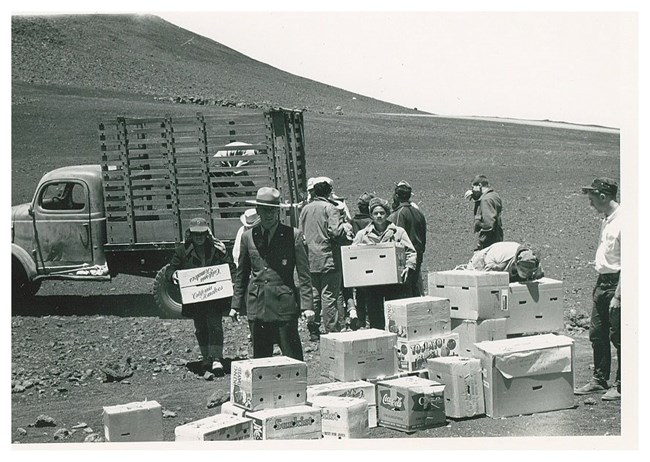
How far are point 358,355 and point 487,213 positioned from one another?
3618 millimetres

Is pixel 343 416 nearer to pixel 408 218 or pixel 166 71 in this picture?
pixel 408 218

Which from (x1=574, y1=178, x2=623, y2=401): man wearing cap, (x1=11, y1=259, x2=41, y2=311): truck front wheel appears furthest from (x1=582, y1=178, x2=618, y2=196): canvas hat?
(x1=11, y1=259, x2=41, y2=311): truck front wheel

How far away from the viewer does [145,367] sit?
8.88m

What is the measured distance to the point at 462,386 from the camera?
671cm

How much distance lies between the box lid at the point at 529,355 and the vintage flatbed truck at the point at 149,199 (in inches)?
183

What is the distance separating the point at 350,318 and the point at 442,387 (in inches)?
125

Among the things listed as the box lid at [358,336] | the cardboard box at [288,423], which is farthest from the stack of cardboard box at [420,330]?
the cardboard box at [288,423]

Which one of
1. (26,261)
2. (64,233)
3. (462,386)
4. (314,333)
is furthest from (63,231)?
(462,386)

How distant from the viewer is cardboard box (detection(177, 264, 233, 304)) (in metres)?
8.24

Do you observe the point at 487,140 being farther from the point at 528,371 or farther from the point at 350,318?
the point at 528,371

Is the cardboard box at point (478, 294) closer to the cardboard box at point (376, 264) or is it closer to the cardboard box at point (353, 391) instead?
the cardboard box at point (376, 264)

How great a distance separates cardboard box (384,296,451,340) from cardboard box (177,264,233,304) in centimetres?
190

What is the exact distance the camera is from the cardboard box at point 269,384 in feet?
19.9

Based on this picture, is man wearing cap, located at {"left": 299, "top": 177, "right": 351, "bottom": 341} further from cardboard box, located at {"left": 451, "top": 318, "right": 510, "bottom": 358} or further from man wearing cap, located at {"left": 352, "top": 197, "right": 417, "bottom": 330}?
cardboard box, located at {"left": 451, "top": 318, "right": 510, "bottom": 358}
